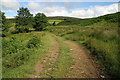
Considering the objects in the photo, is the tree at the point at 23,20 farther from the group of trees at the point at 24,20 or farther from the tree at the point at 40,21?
the tree at the point at 40,21

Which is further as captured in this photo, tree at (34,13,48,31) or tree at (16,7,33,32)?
tree at (34,13,48,31)

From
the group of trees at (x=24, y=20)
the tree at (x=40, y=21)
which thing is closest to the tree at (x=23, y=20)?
the group of trees at (x=24, y=20)

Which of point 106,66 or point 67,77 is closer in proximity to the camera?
point 67,77

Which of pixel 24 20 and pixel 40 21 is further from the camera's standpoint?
pixel 40 21

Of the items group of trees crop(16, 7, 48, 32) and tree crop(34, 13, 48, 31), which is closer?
group of trees crop(16, 7, 48, 32)

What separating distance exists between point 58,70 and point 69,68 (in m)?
A: 0.59

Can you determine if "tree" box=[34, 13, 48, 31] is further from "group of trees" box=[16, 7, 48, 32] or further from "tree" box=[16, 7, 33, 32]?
"tree" box=[16, 7, 33, 32]

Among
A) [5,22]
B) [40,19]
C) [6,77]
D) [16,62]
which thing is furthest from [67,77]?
[40,19]

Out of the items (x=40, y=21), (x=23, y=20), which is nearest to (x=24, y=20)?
(x=23, y=20)

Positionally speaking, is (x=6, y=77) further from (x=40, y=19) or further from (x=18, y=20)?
(x=40, y=19)

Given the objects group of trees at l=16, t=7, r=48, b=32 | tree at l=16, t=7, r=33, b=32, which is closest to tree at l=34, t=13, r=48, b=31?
group of trees at l=16, t=7, r=48, b=32

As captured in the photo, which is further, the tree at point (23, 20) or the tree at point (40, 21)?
the tree at point (40, 21)

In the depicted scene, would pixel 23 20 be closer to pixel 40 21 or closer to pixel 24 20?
pixel 24 20

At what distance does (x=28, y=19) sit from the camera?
1276 inches
